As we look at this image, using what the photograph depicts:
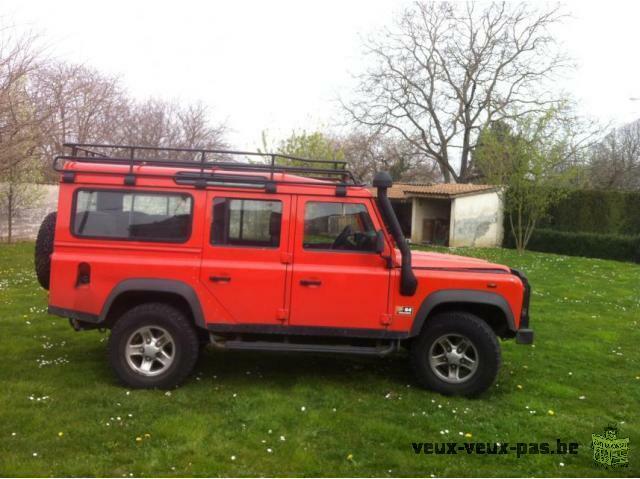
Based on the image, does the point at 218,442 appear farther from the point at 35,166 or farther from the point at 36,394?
the point at 35,166

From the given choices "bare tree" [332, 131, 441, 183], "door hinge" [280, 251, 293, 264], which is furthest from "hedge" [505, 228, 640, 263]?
"door hinge" [280, 251, 293, 264]

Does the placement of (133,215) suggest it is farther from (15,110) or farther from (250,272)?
(15,110)

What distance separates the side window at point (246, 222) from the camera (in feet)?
18.1

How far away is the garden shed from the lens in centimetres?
2712

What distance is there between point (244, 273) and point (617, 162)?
3918cm

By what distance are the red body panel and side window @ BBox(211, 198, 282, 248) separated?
6 centimetres

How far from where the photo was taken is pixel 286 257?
18.0 ft

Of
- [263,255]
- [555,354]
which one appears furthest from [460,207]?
[263,255]

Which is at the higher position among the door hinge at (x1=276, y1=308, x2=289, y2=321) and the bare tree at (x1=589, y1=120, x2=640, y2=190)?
the bare tree at (x1=589, y1=120, x2=640, y2=190)

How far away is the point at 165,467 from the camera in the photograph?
3986 mm

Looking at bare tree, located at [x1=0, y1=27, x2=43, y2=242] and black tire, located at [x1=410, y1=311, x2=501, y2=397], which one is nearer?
black tire, located at [x1=410, y1=311, x2=501, y2=397]

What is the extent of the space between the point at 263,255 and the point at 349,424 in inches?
71.3

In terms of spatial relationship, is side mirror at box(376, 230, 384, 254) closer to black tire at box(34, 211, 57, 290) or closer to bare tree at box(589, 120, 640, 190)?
black tire at box(34, 211, 57, 290)

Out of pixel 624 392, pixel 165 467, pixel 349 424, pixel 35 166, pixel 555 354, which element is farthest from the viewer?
pixel 35 166
